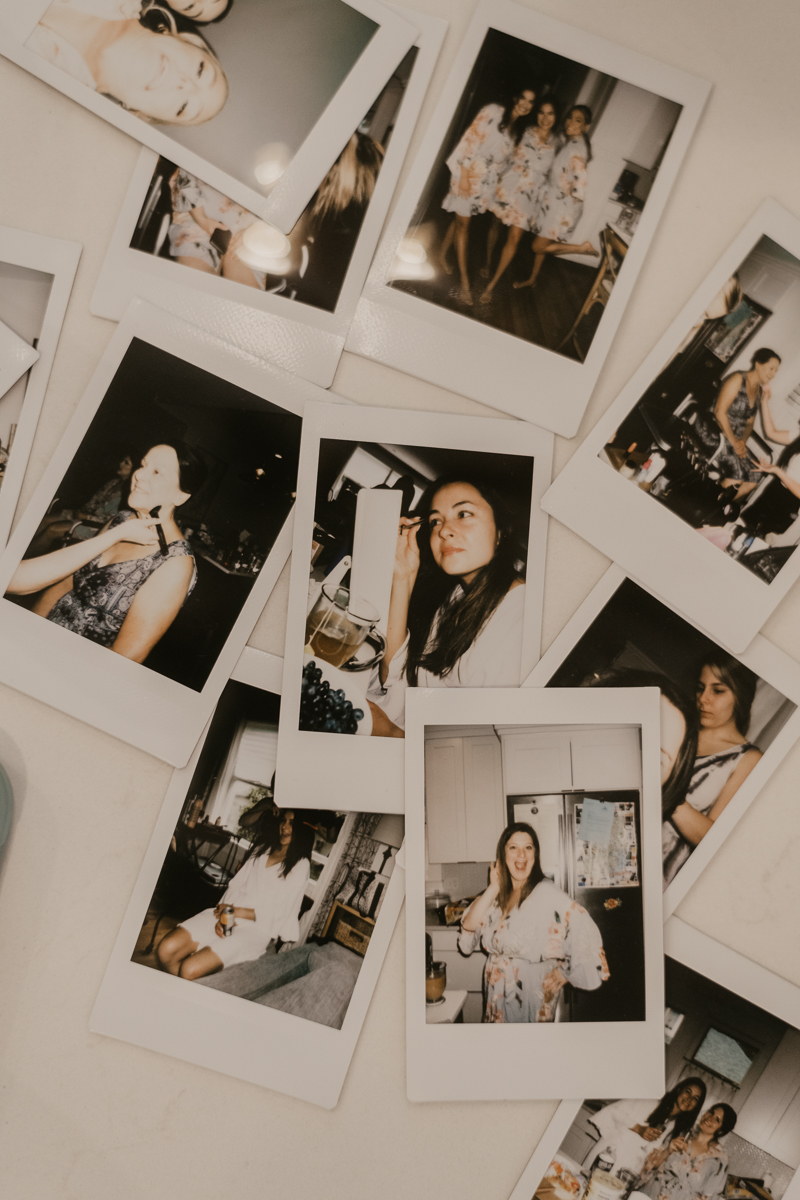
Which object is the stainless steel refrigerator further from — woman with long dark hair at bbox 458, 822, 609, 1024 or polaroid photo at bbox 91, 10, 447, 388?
polaroid photo at bbox 91, 10, 447, 388

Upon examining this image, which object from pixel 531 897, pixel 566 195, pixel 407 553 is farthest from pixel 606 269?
pixel 531 897

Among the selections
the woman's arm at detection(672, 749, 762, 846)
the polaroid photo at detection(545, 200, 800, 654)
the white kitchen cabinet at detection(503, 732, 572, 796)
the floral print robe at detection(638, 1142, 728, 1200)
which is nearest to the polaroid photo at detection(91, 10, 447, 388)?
the polaroid photo at detection(545, 200, 800, 654)

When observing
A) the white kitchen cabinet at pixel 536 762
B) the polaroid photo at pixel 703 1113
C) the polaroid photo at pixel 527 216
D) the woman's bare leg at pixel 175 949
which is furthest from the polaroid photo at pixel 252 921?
the polaroid photo at pixel 527 216

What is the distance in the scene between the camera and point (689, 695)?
0.61 metres

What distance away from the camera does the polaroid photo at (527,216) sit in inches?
23.9

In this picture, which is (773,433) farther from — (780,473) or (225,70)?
(225,70)

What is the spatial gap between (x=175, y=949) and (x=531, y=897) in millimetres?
297

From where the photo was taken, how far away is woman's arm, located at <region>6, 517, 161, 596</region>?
60 cm

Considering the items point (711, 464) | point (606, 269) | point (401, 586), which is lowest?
point (401, 586)

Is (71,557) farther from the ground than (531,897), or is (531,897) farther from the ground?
(71,557)

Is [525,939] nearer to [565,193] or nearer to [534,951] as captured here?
[534,951]

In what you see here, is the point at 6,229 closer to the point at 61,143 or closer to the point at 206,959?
the point at 61,143

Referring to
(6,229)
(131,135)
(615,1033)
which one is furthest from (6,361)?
(615,1033)

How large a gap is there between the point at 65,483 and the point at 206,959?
1.35 feet
